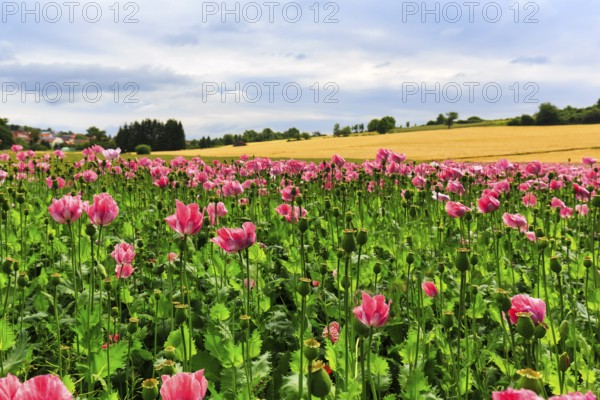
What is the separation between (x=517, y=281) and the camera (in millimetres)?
4051

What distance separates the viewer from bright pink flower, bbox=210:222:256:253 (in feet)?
7.17

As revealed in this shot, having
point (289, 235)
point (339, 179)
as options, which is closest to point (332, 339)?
point (289, 235)

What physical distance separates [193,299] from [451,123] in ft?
322

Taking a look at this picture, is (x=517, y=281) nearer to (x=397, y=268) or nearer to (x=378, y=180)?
(x=397, y=268)

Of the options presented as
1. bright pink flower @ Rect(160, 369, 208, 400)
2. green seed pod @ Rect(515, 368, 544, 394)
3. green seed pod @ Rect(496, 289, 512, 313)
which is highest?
bright pink flower @ Rect(160, 369, 208, 400)

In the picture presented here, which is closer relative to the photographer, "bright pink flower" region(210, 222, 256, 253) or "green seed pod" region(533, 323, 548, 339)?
"green seed pod" region(533, 323, 548, 339)

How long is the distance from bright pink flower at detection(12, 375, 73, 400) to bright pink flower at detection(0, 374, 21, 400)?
45 mm

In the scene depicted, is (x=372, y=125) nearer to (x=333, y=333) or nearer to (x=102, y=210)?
(x=333, y=333)

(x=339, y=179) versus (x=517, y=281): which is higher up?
(x=339, y=179)

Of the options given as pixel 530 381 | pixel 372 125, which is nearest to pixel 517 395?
pixel 530 381

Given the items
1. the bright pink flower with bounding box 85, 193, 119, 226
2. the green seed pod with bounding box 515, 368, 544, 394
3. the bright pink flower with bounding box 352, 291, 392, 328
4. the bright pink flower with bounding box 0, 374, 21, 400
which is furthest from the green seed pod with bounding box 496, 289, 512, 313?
the bright pink flower with bounding box 85, 193, 119, 226

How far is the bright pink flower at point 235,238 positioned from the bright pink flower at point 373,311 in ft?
2.44

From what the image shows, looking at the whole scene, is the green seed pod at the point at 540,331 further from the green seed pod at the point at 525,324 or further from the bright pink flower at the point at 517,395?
the bright pink flower at the point at 517,395

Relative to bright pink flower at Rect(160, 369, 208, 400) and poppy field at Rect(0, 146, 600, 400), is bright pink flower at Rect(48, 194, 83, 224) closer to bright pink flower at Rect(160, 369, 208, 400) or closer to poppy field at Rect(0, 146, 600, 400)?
poppy field at Rect(0, 146, 600, 400)
